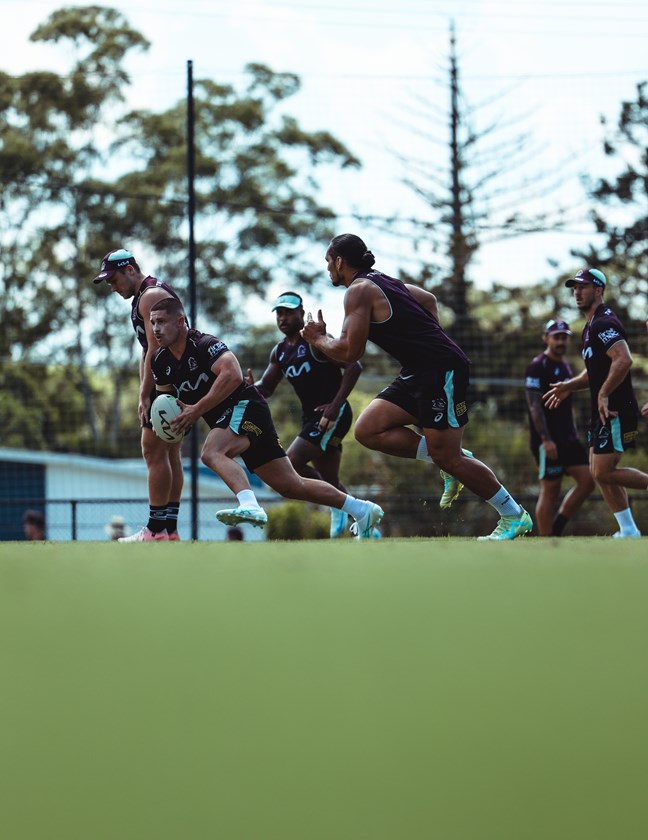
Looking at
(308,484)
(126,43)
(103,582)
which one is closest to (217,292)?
(126,43)

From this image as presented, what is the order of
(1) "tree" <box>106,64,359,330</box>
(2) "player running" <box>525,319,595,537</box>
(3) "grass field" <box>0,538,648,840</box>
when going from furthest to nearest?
1. (1) "tree" <box>106,64,359,330</box>
2. (2) "player running" <box>525,319,595,537</box>
3. (3) "grass field" <box>0,538,648,840</box>

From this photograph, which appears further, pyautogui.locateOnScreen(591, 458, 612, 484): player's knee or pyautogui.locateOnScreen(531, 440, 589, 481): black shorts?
pyautogui.locateOnScreen(531, 440, 589, 481): black shorts

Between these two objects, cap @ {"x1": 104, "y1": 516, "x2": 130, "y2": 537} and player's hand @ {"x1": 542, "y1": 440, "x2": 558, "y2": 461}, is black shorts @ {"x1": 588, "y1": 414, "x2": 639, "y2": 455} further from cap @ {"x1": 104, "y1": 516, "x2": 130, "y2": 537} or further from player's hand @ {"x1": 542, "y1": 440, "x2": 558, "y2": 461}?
cap @ {"x1": 104, "y1": 516, "x2": 130, "y2": 537}

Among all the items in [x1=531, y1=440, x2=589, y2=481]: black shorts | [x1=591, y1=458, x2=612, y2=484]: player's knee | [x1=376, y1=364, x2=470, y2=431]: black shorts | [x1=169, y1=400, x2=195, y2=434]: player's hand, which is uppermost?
[x1=376, y1=364, x2=470, y2=431]: black shorts

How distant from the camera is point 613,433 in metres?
8.01

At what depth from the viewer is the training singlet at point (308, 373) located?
27.6ft

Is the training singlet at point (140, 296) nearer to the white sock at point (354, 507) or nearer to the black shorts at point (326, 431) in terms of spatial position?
the white sock at point (354, 507)

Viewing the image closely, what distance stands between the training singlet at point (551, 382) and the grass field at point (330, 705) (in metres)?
7.73

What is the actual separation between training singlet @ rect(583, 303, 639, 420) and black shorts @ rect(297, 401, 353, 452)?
1726 mm

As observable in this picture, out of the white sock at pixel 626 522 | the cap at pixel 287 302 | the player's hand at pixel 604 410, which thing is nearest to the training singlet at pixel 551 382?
the white sock at pixel 626 522

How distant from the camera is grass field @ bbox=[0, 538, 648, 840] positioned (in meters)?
1.70

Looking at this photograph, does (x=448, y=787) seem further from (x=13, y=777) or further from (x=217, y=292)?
(x=217, y=292)

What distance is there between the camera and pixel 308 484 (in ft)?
21.5

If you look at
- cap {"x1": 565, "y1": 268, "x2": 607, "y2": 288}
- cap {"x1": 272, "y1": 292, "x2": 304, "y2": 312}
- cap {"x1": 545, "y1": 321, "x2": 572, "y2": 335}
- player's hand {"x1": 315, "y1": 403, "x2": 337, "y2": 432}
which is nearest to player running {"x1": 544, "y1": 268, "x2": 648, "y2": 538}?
cap {"x1": 565, "y1": 268, "x2": 607, "y2": 288}
